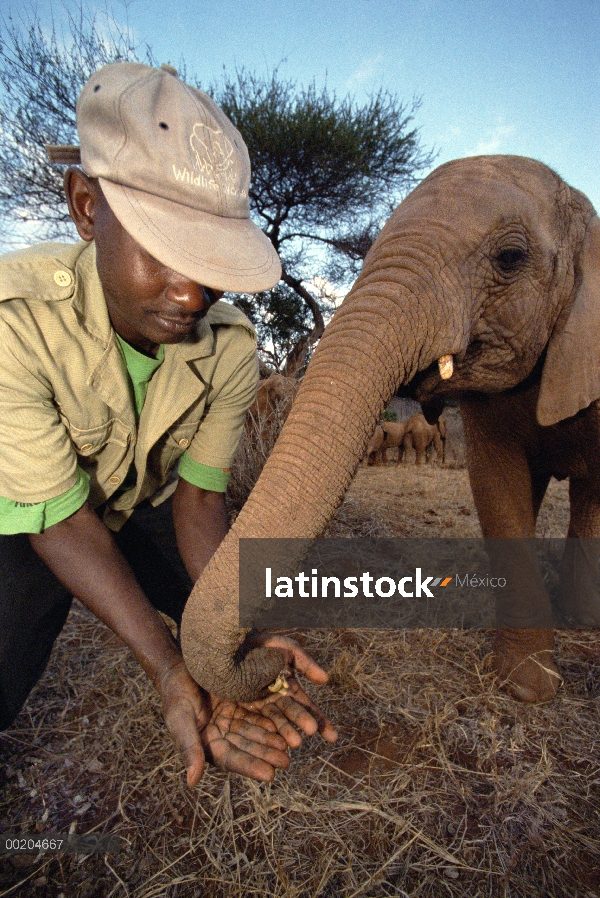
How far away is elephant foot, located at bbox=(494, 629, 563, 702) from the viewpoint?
2535 mm

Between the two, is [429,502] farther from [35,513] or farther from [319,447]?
[35,513]

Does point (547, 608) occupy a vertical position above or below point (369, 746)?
above

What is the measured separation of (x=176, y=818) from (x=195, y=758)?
0.58 meters

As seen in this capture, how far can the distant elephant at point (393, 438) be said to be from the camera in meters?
10.9

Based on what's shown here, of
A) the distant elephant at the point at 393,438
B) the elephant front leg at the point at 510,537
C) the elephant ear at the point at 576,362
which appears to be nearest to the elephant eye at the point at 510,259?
the elephant ear at the point at 576,362

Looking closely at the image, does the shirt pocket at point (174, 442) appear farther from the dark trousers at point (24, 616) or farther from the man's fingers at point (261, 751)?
the man's fingers at point (261, 751)

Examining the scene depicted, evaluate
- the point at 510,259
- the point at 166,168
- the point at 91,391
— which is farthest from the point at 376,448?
the point at 166,168

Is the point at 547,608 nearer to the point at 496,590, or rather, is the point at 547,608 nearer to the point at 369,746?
the point at 496,590

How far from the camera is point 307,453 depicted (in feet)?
5.02

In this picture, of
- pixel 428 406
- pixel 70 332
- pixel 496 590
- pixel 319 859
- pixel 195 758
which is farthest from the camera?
pixel 496 590

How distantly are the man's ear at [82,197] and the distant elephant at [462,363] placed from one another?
2.62 ft

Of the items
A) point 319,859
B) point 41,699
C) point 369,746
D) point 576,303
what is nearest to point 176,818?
point 319,859

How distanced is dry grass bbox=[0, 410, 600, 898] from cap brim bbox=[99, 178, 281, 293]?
1652 millimetres

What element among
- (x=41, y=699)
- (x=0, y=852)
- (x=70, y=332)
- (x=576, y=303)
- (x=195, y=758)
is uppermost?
(x=576, y=303)
